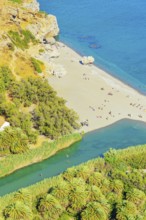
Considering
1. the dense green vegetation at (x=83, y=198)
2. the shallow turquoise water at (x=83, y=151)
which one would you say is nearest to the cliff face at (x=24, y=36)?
the shallow turquoise water at (x=83, y=151)

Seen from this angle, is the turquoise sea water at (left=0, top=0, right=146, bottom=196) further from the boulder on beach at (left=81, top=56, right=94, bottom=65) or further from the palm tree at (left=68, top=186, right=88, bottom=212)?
the palm tree at (left=68, top=186, right=88, bottom=212)

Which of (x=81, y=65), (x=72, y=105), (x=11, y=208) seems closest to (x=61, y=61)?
(x=81, y=65)

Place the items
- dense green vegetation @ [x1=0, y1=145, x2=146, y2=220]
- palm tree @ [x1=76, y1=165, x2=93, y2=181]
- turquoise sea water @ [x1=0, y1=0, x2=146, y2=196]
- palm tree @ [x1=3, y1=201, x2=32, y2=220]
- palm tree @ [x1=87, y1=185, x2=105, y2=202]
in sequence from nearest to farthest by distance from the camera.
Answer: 1. palm tree @ [x1=3, y1=201, x2=32, y2=220]
2. dense green vegetation @ [x1=0, y1=145, x2=146, y2=220]
3. palm tree @ [x1=87, y1=185, x2=105, y2=202]
4. palm tree @ [x1=76, y1=165, x2=93, y2=181]
5. turquoise sea water @ [x1=0, y1=0, x2=146, y2=196]

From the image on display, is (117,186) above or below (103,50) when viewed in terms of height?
below

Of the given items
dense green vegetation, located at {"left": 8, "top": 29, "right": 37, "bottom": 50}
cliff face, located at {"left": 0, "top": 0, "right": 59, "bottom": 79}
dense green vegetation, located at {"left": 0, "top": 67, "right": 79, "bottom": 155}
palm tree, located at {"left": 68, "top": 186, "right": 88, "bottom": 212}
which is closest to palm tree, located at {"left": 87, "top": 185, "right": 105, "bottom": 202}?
palm tree, located at {"left": 68, "top": 186, "right": 88, "bottom": 212}

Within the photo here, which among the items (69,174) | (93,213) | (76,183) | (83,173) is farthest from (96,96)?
(93,213)

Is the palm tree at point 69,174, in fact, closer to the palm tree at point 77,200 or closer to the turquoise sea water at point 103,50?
the palm tree at point 77,200

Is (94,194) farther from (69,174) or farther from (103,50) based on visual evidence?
(103,50)

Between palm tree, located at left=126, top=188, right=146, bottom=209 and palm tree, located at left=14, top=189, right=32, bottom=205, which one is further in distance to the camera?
palm tree, located at left=126, top=188, right=146, bottom=209
